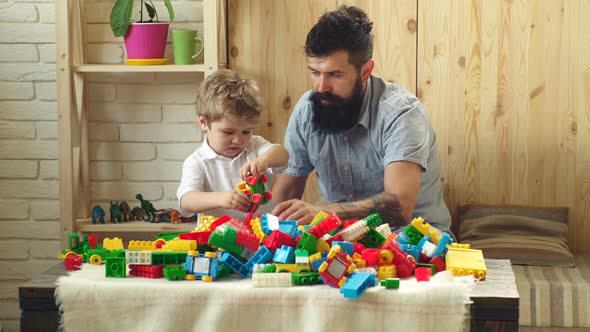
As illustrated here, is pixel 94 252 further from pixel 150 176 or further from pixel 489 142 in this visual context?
pixel 489 142

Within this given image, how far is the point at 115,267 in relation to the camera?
5.88 feet

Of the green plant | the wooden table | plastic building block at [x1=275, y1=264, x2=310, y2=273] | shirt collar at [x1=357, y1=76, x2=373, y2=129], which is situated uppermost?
the green plant

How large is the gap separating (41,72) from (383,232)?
1863 mm

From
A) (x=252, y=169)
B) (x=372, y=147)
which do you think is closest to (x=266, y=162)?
(x=252, y=169)

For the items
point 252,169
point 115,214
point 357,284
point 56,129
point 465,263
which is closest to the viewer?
point 357,284

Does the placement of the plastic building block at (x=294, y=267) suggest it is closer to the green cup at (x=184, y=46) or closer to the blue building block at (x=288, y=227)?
the blue building block at (x=288, y=227)

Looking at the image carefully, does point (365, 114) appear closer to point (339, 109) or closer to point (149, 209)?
point (339, 109)

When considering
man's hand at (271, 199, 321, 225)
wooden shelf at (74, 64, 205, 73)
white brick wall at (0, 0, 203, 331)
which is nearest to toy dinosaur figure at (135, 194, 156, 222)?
white brick wall at (0, 0, 203, 331)

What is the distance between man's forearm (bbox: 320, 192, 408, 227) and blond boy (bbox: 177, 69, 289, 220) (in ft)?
0.82

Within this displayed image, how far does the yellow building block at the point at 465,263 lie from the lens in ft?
5.90

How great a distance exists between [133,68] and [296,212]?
1.19 metres

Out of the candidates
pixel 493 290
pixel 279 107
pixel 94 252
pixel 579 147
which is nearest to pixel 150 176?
pixel 279 107

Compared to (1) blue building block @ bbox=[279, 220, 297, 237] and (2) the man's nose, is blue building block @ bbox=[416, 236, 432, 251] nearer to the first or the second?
(1) blue building block @ bbox=[279, 220, 297, 237]

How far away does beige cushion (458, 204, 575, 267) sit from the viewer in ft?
9.96
